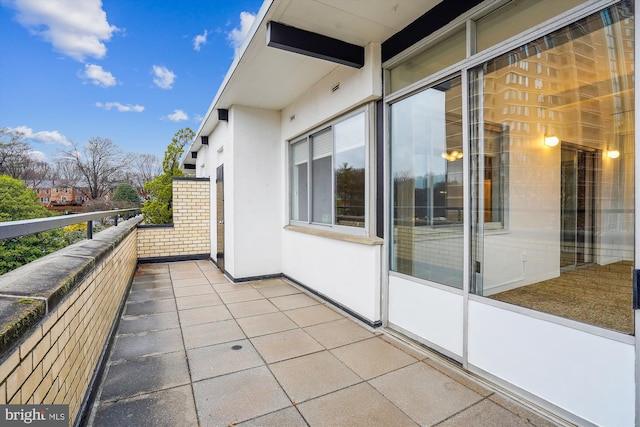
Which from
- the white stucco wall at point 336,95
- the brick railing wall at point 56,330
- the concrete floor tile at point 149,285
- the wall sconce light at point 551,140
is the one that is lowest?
the concrete floor tile at point 149,285

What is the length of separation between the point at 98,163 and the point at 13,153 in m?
8.51

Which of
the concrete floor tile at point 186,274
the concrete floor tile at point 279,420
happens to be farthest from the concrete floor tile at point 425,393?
the concrete floor tile at point 186,274

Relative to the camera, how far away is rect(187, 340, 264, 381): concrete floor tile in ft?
7.94

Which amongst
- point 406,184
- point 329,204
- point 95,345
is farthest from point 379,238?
point 95,345

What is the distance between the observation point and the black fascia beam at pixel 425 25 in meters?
2.45

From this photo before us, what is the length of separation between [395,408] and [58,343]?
73.2 inches

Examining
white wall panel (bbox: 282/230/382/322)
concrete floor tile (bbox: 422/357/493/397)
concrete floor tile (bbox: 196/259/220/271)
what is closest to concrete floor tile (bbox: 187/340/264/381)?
white wall panel (bbox: 282/230/382/322)

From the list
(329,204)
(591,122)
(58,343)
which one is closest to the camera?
(58,343)

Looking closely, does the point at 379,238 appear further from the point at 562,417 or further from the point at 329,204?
the point at 562,417

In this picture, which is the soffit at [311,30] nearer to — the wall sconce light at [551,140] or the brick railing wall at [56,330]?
the wall sconce light at [551,140]

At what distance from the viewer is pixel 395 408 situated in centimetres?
198

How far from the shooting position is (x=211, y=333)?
124 inches

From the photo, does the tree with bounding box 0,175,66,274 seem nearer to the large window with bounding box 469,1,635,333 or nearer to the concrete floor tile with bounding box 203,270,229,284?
the concrete floor tile with bounding box 203,270,229,284

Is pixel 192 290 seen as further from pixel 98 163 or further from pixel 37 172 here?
pixel 98 163
